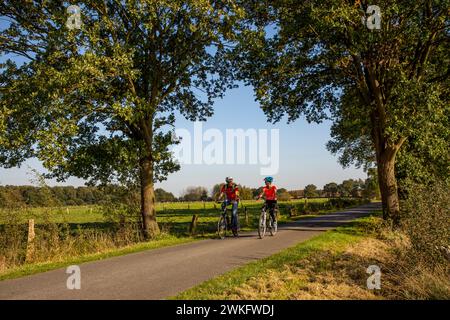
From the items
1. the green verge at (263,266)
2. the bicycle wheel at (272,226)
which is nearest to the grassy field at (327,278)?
the green verge at (263,266)

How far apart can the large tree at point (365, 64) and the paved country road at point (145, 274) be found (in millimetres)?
8400

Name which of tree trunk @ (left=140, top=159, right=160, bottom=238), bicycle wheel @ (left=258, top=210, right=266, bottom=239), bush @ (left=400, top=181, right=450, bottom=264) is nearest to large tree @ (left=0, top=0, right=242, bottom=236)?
tree trunk @ (left=140, top=159, right=160, bottom=238)

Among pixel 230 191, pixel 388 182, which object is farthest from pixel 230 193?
pixel 388 182

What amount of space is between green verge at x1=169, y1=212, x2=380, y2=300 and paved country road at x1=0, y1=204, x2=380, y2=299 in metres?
0.33

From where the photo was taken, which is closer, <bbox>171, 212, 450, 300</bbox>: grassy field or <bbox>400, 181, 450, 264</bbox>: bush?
<bbox>171, 212, 450, 300</bbox>: grassy field

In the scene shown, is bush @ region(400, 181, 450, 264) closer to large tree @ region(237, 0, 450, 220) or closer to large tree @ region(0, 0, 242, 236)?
large tree @ region(237, 0, 450, 220)

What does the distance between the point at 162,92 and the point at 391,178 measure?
1185 cm

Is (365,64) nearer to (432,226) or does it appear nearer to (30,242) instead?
(432,226)

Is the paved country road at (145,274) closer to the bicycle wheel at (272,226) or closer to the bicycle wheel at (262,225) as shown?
the bicycle wheel at (262,225)

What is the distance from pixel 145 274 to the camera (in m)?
8.43

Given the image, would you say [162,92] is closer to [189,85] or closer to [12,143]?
[189,85]

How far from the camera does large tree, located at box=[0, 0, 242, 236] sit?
13.8 metres

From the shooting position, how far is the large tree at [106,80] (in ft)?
45.1

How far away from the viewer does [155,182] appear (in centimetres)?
1838
